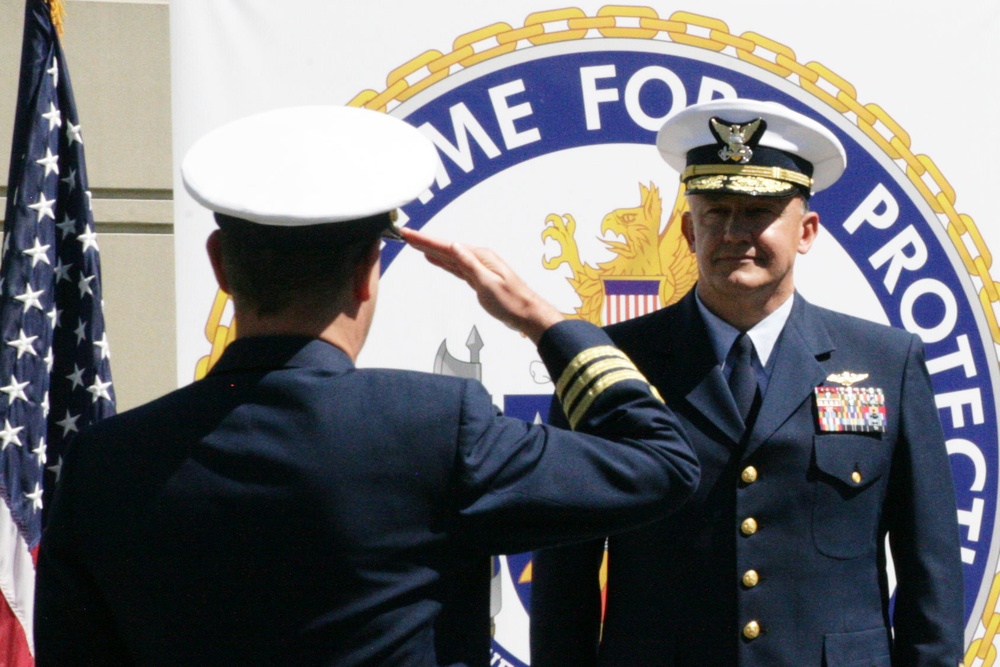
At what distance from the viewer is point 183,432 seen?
4.37ft

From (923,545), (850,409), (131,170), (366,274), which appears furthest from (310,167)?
(131,170)

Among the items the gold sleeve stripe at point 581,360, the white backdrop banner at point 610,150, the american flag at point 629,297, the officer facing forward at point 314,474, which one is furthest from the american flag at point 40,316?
the gold sleeve stripe at point 581,360

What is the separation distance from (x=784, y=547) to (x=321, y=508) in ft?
3.61

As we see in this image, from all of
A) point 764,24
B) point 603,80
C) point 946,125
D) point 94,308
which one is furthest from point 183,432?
point 946,125

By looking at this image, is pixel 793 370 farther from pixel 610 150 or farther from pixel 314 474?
pixel 314 474

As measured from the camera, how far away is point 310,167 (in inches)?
51.2

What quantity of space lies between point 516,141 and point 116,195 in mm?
924

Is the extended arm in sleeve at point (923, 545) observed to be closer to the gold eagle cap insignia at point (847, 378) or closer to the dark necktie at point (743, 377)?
the gold eagle cap insignia at point (847, 378)

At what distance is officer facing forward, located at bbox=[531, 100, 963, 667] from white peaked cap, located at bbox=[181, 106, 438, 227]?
102 cm

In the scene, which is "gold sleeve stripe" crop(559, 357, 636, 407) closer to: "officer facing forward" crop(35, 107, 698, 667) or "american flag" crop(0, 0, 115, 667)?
"officer facing forward" crop(35, 107, 698, 667)

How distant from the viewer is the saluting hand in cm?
142

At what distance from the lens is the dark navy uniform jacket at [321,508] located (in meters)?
1.28

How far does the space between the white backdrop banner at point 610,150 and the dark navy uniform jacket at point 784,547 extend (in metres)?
0.73

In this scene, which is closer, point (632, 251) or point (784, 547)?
point (784, 547)
